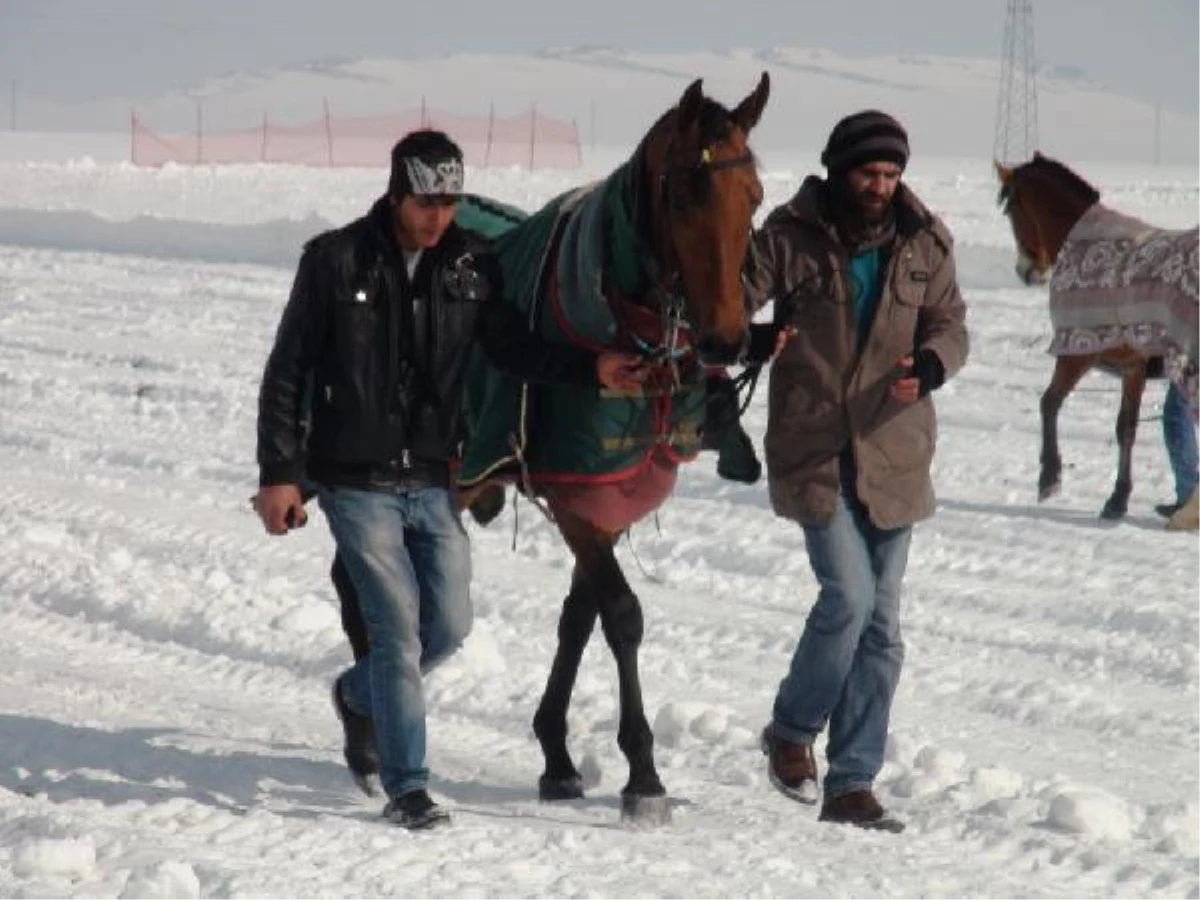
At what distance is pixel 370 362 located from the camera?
567cm

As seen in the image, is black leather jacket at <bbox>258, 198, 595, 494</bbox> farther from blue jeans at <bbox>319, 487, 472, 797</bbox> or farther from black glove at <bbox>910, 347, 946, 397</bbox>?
black glove at <bbox>910, 347, 946, 397</bbox>

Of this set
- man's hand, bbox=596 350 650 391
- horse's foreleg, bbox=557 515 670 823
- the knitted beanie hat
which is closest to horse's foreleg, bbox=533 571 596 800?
horse's foreleg, bbox=557 515 670 823

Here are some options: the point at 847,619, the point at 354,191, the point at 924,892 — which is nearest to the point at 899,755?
the point at 847,619

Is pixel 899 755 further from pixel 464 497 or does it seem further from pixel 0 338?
pixel 0 338

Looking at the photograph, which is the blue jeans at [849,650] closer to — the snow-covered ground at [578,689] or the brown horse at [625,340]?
the snow-covered ground at [578,689]

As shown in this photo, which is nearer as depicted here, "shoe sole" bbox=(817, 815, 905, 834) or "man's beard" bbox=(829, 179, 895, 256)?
"man's beard" bbox=(829, 179, 895, 256)

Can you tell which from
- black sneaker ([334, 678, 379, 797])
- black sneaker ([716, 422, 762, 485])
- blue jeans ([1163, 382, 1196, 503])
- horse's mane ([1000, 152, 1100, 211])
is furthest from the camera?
horse's mane ([1000, 152, 1100, 211])

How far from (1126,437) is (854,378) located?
6090mm

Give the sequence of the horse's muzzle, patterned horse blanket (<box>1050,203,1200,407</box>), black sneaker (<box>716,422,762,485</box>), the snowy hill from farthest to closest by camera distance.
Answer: the snowy hill
patterned horse blanket (<box>1050,203,1200,407</box>)
black sneaker (<box>716,422,762,485</box>)
the horse's muzzle

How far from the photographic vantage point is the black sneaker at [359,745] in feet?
20.8

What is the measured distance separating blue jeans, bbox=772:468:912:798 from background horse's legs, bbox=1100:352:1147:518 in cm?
517

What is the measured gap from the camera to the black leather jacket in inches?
222

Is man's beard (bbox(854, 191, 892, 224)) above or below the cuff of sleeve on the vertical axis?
above

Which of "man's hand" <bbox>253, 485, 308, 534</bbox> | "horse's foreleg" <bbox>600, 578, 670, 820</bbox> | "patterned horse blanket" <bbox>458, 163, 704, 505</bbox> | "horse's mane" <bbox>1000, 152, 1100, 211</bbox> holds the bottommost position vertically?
"horse's foreleg" <bbox>600, 578, 670, 820</bbox>
